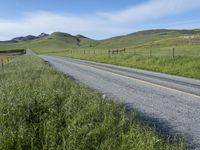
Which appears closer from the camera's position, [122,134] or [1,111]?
[122,134]

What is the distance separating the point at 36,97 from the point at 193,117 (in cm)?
364

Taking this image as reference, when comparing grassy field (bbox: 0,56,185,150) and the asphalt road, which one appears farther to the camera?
the asphalt road

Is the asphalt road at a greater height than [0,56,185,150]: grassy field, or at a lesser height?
lesser

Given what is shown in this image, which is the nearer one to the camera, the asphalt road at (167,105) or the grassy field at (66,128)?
the grassy field at (66,128)

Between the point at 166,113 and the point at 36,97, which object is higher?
Answer: the point at 36,97

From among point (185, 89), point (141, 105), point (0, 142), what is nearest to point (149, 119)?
point (141, 105)

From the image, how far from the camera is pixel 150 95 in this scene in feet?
40.0

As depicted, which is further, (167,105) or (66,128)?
(167,105)

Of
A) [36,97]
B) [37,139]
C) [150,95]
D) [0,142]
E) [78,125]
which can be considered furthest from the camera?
[150,95]

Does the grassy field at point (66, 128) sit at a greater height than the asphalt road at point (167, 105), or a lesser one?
greater

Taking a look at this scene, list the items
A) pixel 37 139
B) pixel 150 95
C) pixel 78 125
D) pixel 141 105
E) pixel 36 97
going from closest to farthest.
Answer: pixel 37 139 → pixel 78 125 → pixel 36 97 → pixel 141 105 → pixel 150 95

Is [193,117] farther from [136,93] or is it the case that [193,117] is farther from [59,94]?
[136,93]

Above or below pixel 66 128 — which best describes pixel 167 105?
below

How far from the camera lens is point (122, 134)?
5.94 metres
